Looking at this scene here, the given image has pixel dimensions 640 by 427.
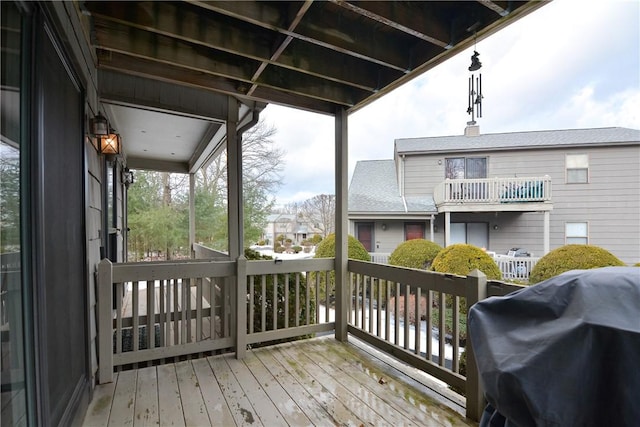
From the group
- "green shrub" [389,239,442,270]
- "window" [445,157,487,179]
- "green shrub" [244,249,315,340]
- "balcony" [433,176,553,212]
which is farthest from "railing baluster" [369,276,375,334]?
"window" [445,157,487,179]

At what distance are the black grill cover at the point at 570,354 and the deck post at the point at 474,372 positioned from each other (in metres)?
0.93

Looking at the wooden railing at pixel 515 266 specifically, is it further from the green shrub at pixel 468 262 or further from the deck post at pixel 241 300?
the deck post at pixel 241 300

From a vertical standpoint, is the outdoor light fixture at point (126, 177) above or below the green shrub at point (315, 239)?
above

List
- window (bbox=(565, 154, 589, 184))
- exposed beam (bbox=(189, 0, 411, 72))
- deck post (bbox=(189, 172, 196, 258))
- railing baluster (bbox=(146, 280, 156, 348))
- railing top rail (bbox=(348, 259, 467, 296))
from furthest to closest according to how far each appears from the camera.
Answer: window (bbox=(565, 154, 589, 184)) → deck post (bbox=(189, 172, 196, 258)) → railing baluster (bbox=(146, 280, 156, 348)) → railing top rail (bbox=(348, 259, 467, 296)) → exposed beam (bbox=(189, 0, 411, 72))

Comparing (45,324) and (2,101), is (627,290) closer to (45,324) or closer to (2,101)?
(2,101)

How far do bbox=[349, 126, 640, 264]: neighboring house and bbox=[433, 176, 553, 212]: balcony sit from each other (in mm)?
18

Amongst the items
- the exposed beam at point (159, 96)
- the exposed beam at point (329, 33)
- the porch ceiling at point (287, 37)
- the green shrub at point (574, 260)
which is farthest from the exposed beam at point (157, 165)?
the green shrub at point (574, 260)

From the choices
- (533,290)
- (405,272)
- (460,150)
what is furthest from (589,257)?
(460,150)

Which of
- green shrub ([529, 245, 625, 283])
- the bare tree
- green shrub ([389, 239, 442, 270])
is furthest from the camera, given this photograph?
the bare tree

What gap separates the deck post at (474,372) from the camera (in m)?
2.02

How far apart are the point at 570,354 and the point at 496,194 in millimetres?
6235

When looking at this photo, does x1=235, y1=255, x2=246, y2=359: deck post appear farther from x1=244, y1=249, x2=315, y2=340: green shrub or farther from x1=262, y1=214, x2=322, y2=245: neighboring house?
x1=262, y1=214, x2=322, y2=245: neighboring house

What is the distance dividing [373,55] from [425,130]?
8984 mm

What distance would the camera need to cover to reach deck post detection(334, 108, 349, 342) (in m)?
3.42
